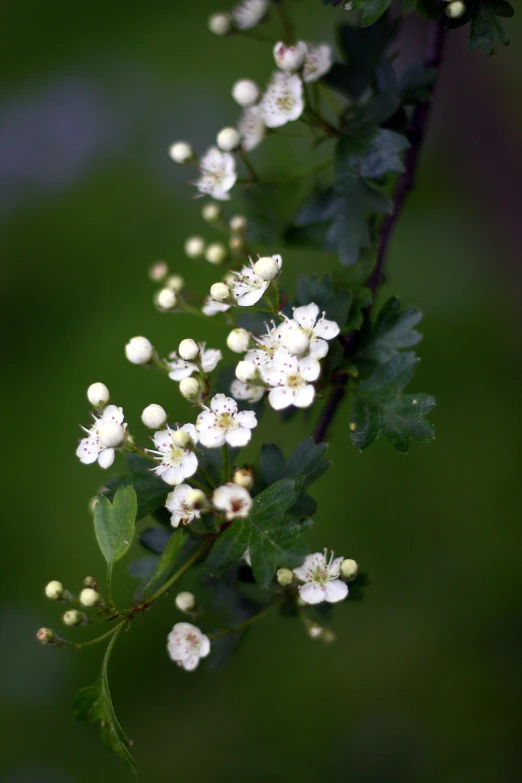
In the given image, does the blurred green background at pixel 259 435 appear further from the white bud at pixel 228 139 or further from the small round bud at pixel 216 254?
the white bud at pixel 228 139

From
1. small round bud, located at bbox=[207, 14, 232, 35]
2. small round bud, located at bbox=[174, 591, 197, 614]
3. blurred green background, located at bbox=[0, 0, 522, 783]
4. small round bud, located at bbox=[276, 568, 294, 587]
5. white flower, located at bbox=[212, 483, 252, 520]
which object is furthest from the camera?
blurred green background, located at bbox=[0, 0, 522, 783]

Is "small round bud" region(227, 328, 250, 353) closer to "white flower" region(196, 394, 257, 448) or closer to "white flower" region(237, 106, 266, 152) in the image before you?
"white flower" region(196, 394, 257, 448)

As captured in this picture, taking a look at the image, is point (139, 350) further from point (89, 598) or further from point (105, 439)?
point (89, 598)

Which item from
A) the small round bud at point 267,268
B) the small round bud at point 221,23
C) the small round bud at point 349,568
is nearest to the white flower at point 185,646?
the small round bud at point 349,568

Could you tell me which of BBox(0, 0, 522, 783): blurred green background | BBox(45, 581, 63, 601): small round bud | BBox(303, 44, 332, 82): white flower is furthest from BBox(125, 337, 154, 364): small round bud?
BBox(0, 0, 522, 783): blurred green background

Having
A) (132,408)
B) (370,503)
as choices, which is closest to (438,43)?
(370,503)

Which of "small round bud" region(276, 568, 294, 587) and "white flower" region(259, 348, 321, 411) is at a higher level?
"white flower" region(259, 348, 321, 411)

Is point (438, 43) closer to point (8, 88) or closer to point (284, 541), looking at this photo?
point (284, 541)
